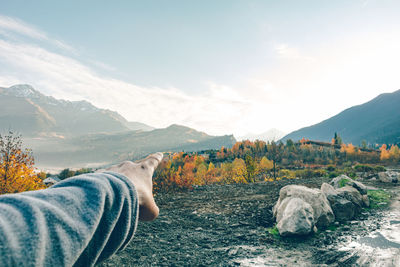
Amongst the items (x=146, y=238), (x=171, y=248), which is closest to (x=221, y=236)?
(x=171, y=248)

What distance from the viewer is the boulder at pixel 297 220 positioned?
552 centimetres

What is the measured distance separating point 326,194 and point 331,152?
4982 centimetres

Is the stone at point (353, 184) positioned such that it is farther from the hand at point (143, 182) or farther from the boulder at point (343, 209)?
the hand at point (143, 182)

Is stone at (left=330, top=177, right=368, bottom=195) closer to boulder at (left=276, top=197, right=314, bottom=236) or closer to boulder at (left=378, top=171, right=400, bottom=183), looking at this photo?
boulder at (left=276, top=197, right=314, bottom=236)

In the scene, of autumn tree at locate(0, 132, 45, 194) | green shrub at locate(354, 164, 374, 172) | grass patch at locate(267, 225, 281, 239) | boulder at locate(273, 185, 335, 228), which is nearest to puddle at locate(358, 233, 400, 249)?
boulder at locate(273, 185, 335, 228)

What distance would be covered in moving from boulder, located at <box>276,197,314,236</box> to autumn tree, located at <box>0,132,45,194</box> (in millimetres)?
10290

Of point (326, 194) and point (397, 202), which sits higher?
point (326, 194)

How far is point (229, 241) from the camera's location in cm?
530

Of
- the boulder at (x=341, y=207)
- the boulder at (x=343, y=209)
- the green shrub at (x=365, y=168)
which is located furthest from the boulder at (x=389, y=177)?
the boulder at (x=343, y=209)

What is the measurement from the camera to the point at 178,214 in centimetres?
753

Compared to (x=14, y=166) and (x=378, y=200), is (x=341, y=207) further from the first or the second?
(x=14, y=166)

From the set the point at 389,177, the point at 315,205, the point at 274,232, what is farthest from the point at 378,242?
the point at 389,177

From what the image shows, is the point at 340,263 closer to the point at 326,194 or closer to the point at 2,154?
the point at 326,194

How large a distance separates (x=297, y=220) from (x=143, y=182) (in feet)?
18.5
